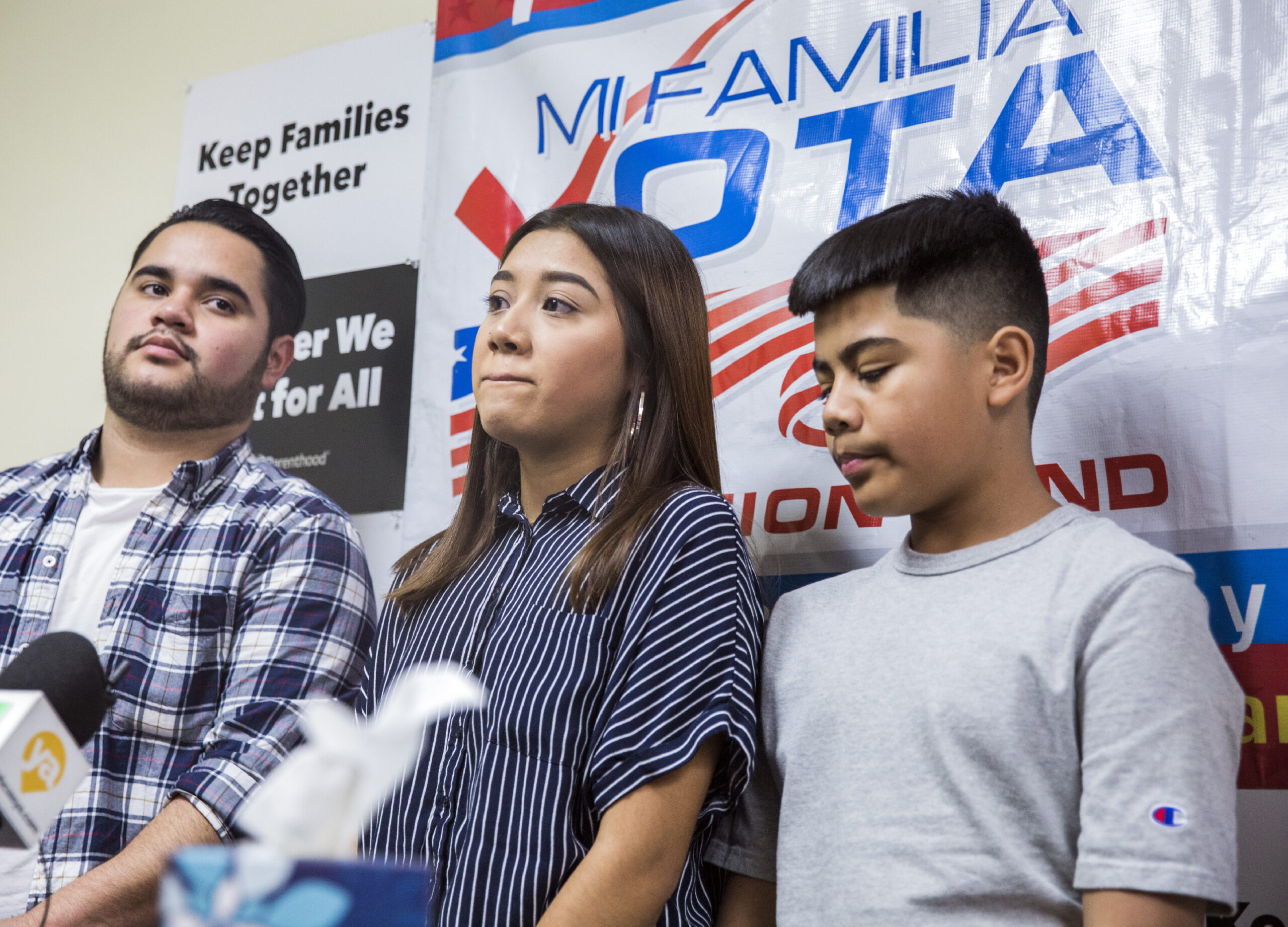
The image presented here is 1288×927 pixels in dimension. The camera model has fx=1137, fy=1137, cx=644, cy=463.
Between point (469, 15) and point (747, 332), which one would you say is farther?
point (469, 15)

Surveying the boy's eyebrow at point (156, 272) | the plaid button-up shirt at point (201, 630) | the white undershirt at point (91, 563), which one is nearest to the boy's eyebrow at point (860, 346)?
the plaid button-up shirt at point (201, 630)

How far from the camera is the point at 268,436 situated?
172cm

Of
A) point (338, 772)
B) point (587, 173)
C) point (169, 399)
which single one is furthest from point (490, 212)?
point (338, 772)

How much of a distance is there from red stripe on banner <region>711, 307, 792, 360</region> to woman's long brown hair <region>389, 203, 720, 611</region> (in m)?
0.09

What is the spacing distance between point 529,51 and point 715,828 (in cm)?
105

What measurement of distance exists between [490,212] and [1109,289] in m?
0.80

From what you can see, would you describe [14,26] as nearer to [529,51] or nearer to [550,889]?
[529,51]

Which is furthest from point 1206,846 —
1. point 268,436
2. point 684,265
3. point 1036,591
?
point 268,436

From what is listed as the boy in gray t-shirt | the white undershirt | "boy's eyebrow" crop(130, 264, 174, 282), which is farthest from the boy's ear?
"boy's eyebrow" crop(130, 264, 174, 282)

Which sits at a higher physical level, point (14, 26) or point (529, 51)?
point (14, 26)

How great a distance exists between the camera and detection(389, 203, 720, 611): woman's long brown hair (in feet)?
3.72

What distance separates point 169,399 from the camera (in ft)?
5.00

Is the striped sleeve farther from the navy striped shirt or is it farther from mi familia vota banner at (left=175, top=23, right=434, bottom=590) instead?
mi familia vota banner at (left=175, top=23, right=434, bottom=590)

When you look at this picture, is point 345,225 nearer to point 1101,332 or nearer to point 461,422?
point 461,422
